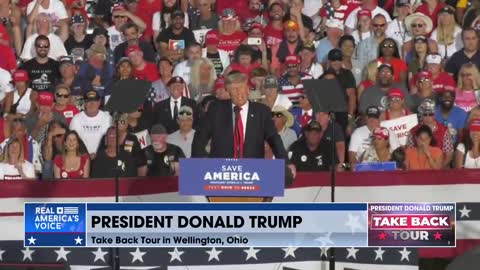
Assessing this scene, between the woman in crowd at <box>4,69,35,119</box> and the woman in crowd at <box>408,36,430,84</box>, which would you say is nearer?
the woman in crowd at <box>4,69,35,119</box>

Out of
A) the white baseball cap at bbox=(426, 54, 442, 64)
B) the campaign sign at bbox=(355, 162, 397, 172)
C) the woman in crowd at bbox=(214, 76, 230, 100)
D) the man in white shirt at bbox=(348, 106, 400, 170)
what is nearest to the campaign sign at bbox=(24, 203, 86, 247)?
the campaign sign at bbox=(355, 162, 397, 172)

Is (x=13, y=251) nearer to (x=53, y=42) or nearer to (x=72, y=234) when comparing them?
(x=72, y=234)

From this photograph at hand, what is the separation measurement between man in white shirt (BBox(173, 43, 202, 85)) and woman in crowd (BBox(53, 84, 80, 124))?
4.63 feet

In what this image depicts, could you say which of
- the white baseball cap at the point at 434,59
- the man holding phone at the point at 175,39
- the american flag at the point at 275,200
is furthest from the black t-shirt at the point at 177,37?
the american flag at the point at 275,200

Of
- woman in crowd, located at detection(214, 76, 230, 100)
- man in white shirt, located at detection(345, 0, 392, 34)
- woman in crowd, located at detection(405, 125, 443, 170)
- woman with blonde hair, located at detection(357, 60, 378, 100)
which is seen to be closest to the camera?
woman in crowd, located at detection(405, 125, 443, 170)

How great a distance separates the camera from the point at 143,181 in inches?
698

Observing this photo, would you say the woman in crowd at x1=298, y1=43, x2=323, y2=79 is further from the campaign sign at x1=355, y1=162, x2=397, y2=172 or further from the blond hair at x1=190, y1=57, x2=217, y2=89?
the campaign sign at x1=355, y1=162, x2=397, y2=172

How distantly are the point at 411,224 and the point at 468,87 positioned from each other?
4.41 metres

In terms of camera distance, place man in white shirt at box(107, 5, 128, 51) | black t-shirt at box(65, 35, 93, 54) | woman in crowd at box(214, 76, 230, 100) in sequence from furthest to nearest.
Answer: man in white shirt at box(107, 5, 128, 51) → black t-shirt at box(65, 35, 93, 54) → woman in crowd at box(214, 76, 230, 100)

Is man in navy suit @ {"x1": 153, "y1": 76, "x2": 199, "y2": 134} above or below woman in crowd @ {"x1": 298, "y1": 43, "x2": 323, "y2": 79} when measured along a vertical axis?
below

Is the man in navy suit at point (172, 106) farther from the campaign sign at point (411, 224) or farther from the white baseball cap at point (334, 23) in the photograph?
the campaign sign at point (411, 224)

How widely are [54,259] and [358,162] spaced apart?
3.62 metres

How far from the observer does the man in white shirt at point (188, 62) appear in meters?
21.5

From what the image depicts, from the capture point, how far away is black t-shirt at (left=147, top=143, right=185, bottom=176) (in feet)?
62.3
